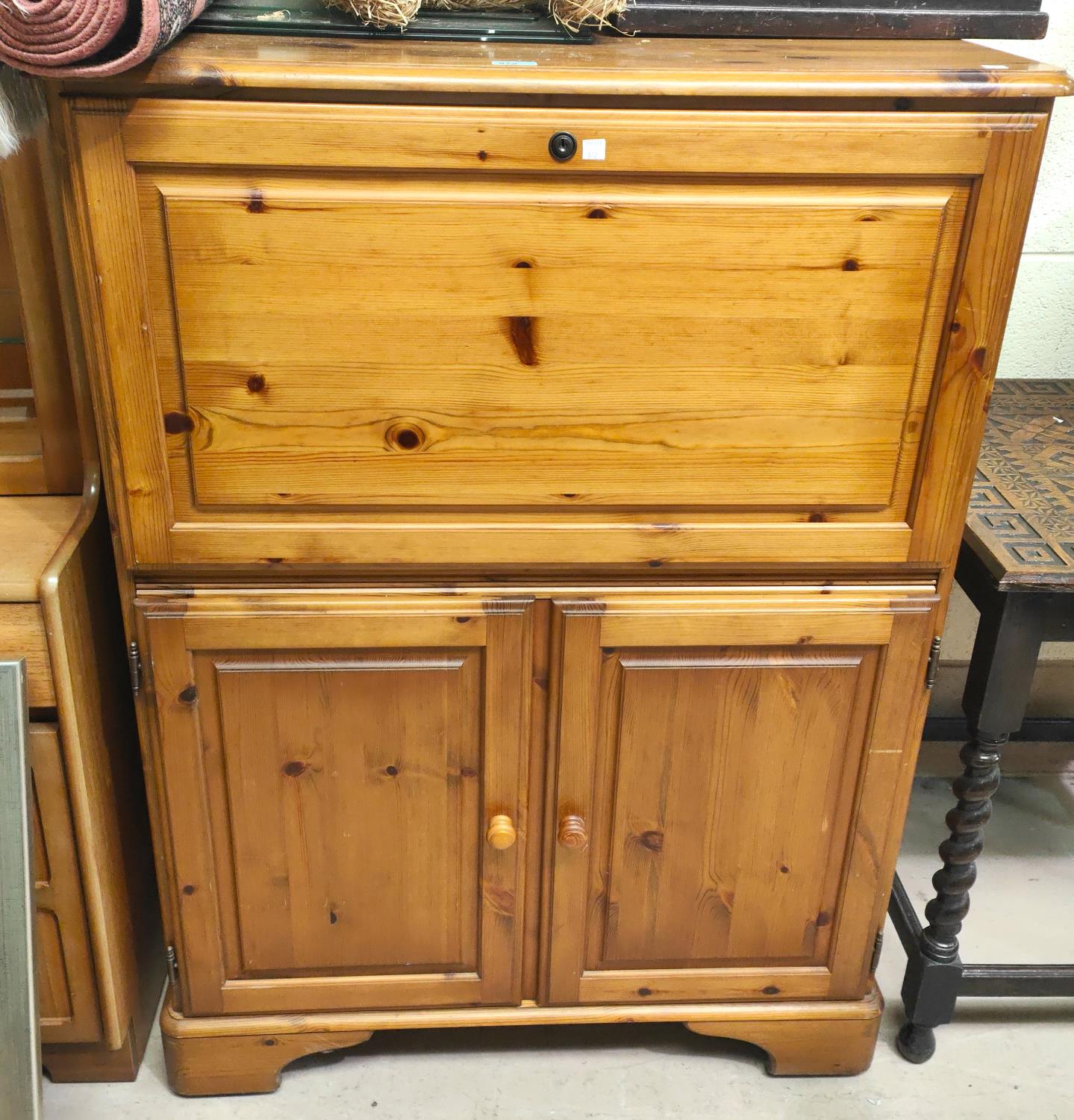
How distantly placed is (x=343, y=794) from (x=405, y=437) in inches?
18.5

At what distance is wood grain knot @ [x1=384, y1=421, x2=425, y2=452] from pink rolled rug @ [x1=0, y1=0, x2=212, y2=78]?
0.41 meters

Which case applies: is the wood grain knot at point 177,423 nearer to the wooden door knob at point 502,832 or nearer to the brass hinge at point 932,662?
the wooden door knob at point 502,832

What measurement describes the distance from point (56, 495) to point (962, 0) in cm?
130

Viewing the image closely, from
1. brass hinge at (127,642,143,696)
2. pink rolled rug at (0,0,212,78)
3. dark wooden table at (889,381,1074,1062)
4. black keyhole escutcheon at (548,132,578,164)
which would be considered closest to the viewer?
pink rolled rug at (0,0,212,78)

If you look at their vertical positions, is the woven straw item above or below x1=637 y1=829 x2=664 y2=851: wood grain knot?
above

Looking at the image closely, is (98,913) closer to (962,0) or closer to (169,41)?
(169,41)

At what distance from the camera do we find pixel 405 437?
47.2 inches

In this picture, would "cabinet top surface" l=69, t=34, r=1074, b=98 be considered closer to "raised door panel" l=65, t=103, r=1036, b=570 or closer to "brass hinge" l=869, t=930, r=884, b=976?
"raised door panel" l=65, t=103, r=1036, b=570

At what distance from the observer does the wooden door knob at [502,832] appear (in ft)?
4.57

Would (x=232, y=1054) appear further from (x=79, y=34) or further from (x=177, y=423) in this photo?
(x=79, y=34)

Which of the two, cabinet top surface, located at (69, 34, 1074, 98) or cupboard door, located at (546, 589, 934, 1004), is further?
cupboard door, located at (546, 589, 934, 1004)

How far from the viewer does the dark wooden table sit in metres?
1.39

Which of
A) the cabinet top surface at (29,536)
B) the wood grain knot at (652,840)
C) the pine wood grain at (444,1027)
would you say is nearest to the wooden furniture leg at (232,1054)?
the pine wood grain at (444,1027)

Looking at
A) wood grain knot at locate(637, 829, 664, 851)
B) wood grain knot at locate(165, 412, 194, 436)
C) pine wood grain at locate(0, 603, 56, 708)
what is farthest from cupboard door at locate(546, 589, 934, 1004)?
pine wood grain at locate(0, 603, 56, 708)
